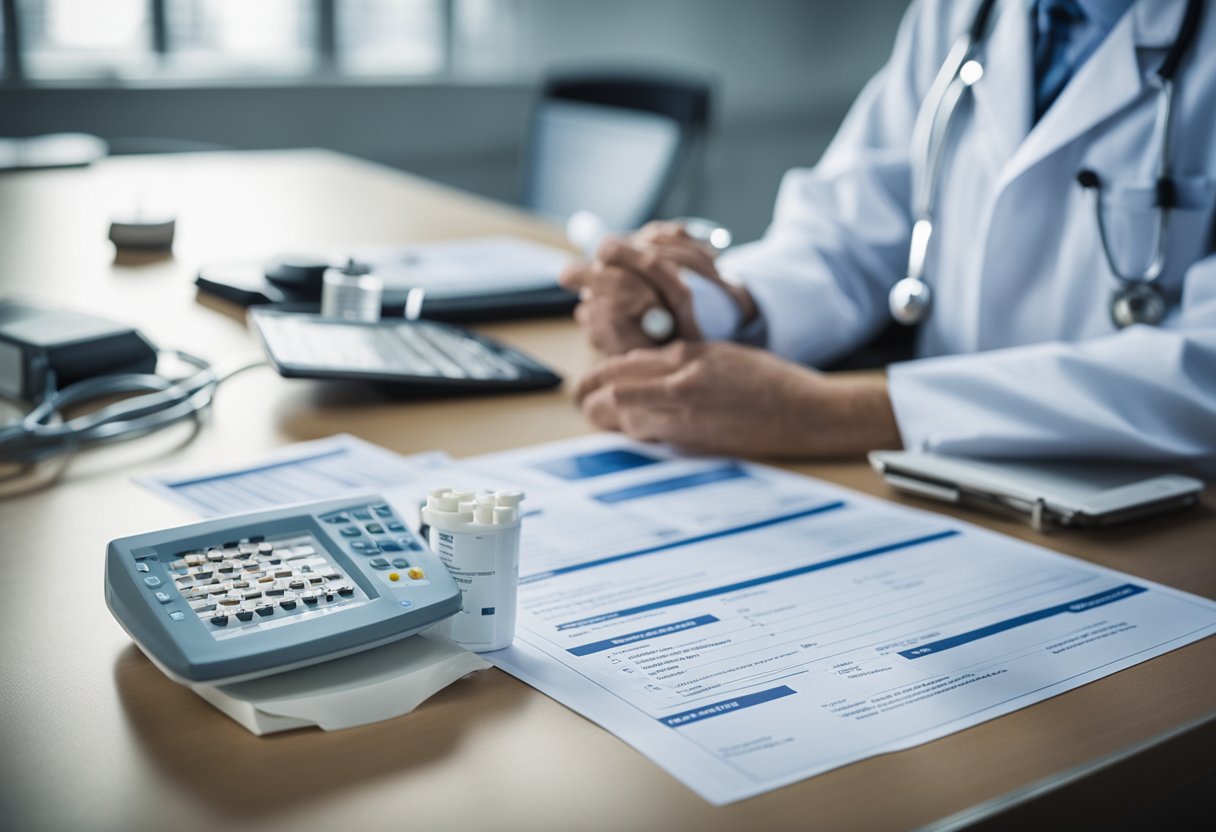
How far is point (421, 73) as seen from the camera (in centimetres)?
355

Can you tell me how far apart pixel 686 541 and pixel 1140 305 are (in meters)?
0.56

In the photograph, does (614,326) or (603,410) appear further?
(614,326)

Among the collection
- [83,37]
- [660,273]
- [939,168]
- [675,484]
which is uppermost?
[83,37]

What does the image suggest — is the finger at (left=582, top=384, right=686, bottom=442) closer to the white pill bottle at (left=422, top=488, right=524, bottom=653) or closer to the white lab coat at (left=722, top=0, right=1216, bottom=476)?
the white lab coat at (left=722, top=0, right=1216, bottom=476)

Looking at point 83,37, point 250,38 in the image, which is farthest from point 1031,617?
point 250,38

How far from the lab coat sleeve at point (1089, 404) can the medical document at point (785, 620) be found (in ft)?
0.42

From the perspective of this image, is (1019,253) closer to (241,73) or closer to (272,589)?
(272,589)

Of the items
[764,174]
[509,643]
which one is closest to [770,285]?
[509,643]

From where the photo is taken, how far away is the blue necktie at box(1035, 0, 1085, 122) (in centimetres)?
127

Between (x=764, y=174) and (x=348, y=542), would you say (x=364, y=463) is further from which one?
(x=764, y=174)

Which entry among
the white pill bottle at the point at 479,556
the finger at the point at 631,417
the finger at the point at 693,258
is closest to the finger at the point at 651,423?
the finger at the point at 631,417

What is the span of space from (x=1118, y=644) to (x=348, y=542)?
449 mm

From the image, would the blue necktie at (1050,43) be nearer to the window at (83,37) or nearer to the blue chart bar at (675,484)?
the blue chart bar at (675,484)

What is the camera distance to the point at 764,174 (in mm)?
4586
